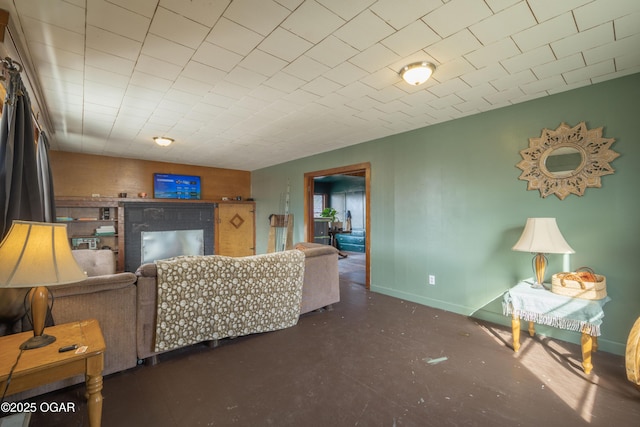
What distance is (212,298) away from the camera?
8.16ft

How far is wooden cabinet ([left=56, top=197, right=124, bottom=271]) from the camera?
16.6 ft

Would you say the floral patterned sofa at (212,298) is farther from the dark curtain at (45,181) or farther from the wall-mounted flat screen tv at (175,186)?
the wall-mounted flat screen tv at (175,186)

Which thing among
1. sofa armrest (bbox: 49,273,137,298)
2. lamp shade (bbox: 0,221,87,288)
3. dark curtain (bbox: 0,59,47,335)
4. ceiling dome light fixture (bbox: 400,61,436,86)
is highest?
ceiling dome light fixture (bbox: 400,61,436,86)

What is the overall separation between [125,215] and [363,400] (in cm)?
561

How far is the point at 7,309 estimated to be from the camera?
165 centimetres

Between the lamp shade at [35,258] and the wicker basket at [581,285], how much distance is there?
3453 mm

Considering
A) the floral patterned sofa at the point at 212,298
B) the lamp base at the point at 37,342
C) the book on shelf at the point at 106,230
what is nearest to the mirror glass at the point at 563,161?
the floral patterned sofa at the point at 212,298

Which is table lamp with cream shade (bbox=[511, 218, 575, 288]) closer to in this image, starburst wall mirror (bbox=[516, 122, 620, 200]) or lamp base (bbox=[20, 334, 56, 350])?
starburst wall mirror (bbox=[516, 122, 620, 200])

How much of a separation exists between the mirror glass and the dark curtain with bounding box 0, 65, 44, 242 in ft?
14.4

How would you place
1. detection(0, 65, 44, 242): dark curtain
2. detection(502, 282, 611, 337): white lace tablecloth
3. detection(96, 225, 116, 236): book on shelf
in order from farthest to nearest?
detection(96, 225, 116, 236): book on shelf
detection(502, 282, 611, 337): white lace tablecloth
detection(0, 65, 44, 242): dark curtain

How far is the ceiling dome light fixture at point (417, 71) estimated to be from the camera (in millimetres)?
2174

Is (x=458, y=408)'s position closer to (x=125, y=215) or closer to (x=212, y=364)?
(x=212, y=364)

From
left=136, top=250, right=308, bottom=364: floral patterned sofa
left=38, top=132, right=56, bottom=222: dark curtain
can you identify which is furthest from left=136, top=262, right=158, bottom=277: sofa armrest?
left=38, top=132, right=56, bottom=222: dark curtain

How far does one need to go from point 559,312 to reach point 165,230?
643cm
